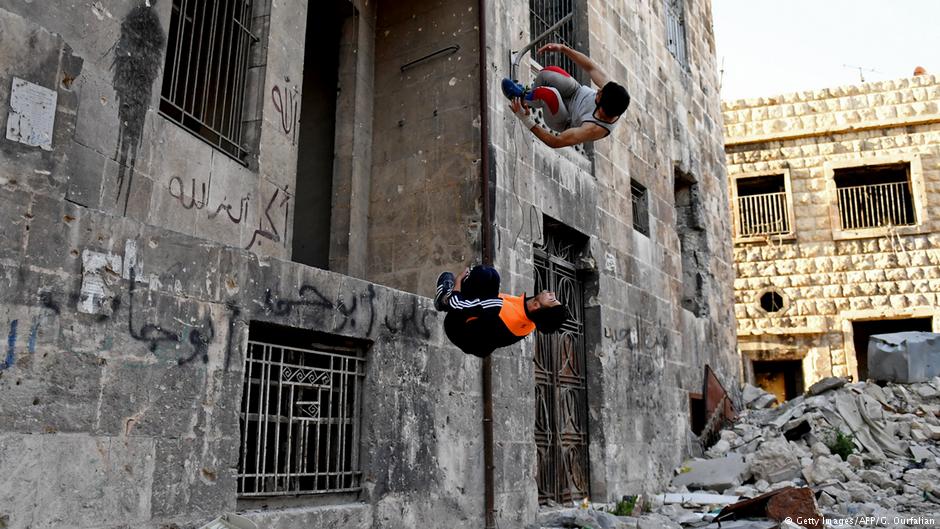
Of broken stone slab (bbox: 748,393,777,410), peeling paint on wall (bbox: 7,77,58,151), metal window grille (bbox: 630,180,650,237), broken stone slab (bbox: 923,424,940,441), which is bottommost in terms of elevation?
broken stone slab (bbox: 923,424,940,441)

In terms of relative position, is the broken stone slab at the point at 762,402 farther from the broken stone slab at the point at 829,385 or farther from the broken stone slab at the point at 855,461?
the broken stone slab at the point at 855,461

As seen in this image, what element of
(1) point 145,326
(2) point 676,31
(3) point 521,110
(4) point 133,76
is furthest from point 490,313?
(2) point 676,31

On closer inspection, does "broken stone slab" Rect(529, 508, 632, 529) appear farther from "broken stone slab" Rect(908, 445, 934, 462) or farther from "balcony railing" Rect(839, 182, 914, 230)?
"balcony railing" Rect(839, 182, 914, 230)

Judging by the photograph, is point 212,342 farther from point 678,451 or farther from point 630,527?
point 678,451

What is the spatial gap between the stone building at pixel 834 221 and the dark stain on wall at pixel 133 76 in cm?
1707

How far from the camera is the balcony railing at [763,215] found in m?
20.2

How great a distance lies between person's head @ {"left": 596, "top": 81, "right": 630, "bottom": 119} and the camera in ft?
18.8

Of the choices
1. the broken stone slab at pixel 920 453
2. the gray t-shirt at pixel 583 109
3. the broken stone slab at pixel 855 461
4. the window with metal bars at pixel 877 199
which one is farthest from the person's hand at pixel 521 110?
the window with metal bars at pixel 877 199

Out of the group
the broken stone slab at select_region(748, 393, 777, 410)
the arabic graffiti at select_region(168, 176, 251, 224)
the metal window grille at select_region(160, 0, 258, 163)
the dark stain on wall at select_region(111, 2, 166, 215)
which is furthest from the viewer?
the broken stone slab at select_region(748, 393, 777, 410)

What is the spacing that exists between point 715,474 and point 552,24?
266 inches

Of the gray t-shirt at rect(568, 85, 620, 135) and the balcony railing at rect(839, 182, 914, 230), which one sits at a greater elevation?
the balcony railing at rect(839, 182, 914, 230)

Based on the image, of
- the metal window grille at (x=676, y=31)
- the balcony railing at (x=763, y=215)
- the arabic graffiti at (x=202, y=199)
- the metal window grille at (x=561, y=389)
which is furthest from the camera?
the balcony railing at (x=763, y=215)

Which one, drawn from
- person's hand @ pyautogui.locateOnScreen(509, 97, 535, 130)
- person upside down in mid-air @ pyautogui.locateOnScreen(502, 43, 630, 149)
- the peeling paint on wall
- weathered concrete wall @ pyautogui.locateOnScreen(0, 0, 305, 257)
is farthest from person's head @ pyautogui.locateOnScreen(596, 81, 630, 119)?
the peeling paint on wall

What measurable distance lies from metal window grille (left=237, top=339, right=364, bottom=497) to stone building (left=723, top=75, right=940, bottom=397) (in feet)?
51.1
